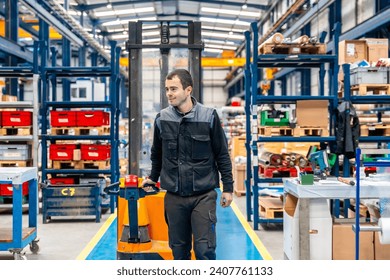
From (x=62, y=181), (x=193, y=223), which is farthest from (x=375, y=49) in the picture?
(x=62, y=181)

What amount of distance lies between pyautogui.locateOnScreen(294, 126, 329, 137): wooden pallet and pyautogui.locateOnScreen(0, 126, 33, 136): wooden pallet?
4.53 m

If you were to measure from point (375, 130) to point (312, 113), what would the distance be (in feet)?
3.53

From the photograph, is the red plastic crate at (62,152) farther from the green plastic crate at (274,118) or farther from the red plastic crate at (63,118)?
the green plastic crate at (274,118)

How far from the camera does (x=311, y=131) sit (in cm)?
785

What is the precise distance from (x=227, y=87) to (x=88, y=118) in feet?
86.0

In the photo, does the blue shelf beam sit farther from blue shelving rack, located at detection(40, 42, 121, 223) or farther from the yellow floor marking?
the yellow floor marking

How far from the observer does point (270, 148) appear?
12039 mm

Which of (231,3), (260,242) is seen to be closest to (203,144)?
(260,242)

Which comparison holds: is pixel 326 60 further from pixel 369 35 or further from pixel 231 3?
pixel 231 3

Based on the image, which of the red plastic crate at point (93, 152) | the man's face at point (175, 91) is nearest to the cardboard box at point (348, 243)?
the man's face at point (175, 91)

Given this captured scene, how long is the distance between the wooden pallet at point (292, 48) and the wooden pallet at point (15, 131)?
4223 millimetres

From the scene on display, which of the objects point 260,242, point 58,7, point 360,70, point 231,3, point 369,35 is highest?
point 231,3

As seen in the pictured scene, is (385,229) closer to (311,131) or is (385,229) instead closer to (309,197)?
(309,197)

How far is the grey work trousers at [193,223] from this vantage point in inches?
157
